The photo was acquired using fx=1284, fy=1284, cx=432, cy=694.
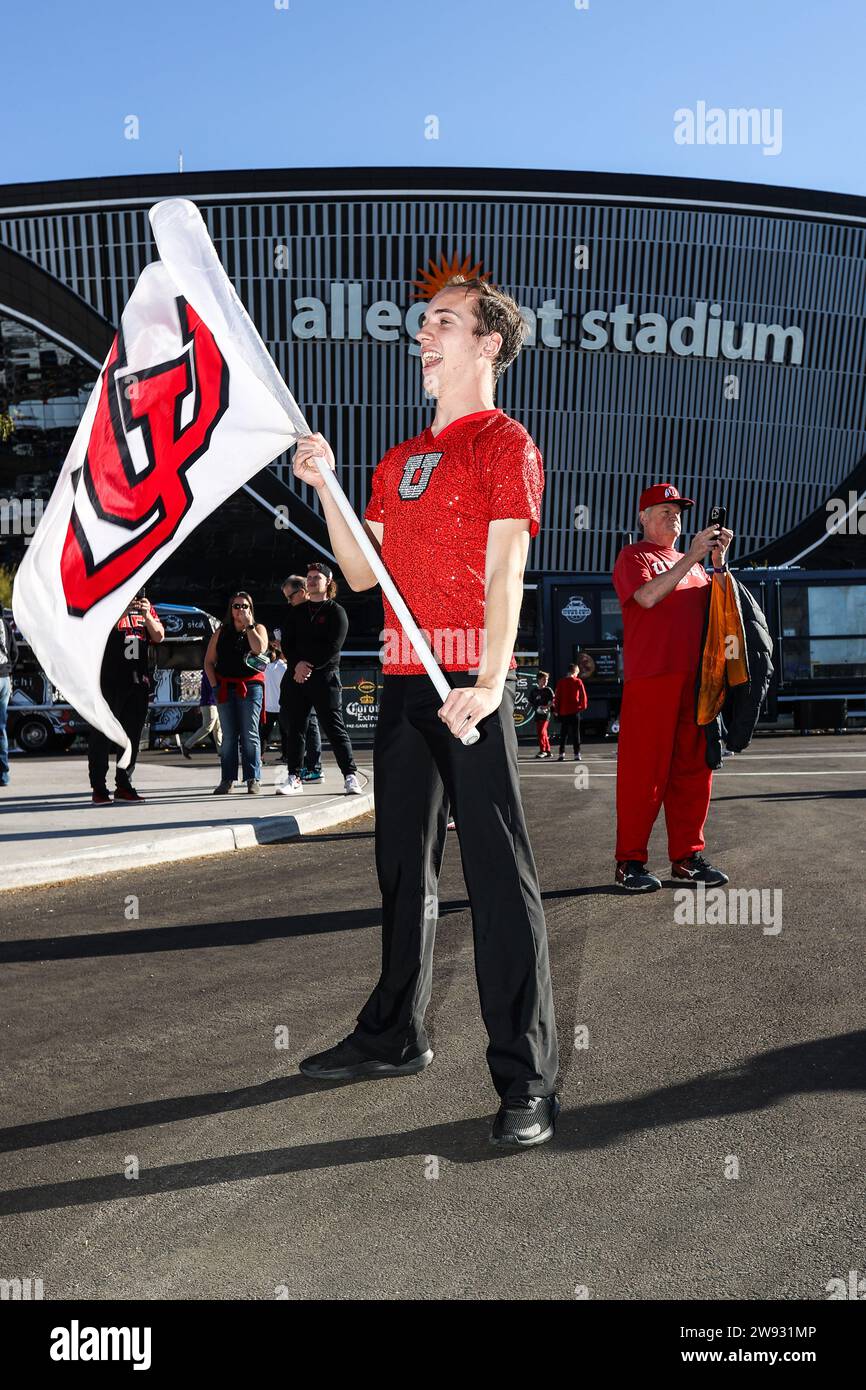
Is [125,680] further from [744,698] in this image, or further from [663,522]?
[744,698]

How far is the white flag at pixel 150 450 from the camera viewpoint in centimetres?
361

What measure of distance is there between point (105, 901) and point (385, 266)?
44.4m

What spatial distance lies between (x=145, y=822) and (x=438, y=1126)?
21.3 feet

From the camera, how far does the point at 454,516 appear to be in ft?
10.8

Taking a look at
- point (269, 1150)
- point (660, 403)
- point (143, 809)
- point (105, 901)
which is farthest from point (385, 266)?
point (269, 1150)

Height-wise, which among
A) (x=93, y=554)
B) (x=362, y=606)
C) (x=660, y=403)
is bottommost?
(x=362, y=606)

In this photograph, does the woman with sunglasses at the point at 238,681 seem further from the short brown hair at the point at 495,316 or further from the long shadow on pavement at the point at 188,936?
the short brown hair at the point at 495,316

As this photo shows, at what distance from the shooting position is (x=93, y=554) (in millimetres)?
3639
